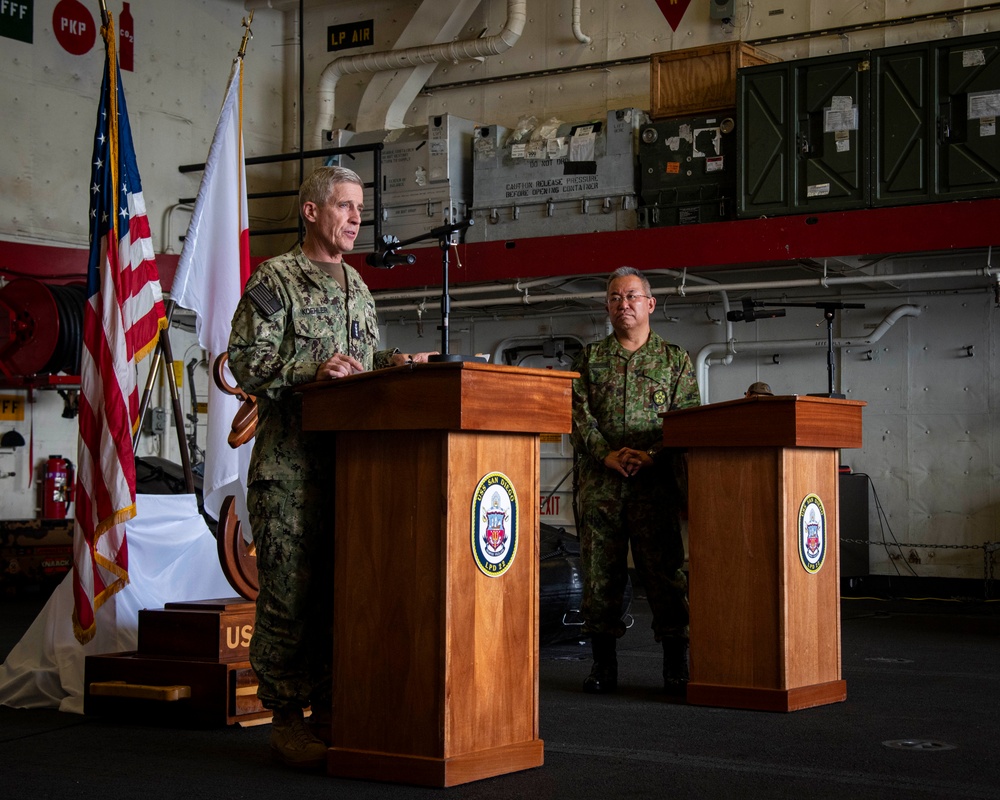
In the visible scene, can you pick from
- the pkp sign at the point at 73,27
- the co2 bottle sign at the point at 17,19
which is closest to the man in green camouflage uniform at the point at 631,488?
the co2 bottle sign at the point at 17,19

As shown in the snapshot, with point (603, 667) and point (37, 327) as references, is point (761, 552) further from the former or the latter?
point (37, 327)

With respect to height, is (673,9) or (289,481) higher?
(673,9)

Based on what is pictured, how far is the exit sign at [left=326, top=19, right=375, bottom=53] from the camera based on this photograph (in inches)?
475

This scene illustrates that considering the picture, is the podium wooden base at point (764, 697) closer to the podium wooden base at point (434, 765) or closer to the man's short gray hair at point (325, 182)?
the podium wooden base at point (434, 765)

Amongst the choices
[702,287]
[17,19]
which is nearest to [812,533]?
[702,287]

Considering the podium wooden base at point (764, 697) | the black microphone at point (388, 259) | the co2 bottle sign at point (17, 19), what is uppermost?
the co2 bottle sign at point (17, 19)

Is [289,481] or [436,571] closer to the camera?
[436,571]

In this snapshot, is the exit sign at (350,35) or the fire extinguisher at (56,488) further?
the exit sign at (350,35)

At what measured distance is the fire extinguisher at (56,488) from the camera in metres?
9.62

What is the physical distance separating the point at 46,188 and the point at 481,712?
8.53 metres

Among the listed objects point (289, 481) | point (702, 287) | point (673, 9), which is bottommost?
point (289, 481)

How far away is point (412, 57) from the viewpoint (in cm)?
1128

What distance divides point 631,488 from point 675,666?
685 millimetres

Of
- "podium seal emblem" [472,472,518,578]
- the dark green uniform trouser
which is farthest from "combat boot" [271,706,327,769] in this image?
the dark green uniform trouser
